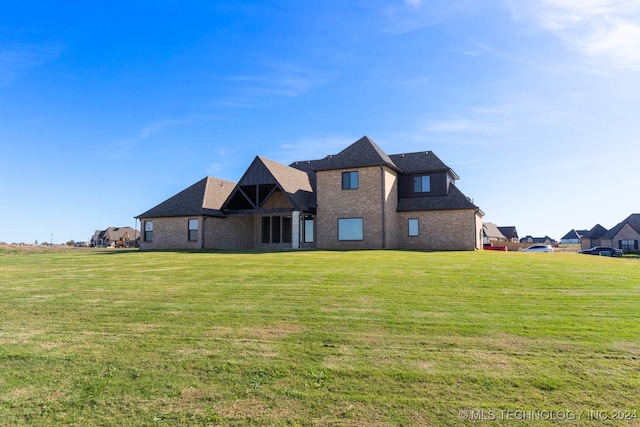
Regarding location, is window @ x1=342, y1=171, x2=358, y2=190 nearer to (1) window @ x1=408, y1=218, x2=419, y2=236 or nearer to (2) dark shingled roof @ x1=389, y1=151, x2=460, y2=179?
(2) dark shingled roof @ x1=389, y1=151, x2=460, y2=179

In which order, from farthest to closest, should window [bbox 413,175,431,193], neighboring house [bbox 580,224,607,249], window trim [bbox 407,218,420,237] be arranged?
neighboring house [bbox 580,224,607,249] → window [bbox 413,175,431,193] → window trim [bbox 407,218,420,237]

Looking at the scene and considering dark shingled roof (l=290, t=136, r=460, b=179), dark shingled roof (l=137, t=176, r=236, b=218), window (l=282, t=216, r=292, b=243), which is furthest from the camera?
window (l=282, t=216, r=292, b=243)

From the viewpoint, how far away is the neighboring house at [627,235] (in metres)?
55.8

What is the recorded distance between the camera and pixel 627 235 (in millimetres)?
56688

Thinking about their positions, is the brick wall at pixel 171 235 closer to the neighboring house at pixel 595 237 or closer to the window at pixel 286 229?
the window at pixel 286 229

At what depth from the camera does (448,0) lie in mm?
13008

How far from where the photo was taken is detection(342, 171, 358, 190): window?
2808 centimetres

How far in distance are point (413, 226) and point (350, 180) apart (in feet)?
20.4

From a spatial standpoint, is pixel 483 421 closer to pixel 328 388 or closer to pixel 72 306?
pixel 328 388

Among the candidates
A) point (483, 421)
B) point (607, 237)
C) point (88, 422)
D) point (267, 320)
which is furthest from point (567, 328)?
point (607, 237)

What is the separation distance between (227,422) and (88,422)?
1603mm

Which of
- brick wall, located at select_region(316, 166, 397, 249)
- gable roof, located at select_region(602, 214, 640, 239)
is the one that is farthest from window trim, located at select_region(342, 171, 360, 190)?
gable roof, located at select_region(602, 214, 640, 239)

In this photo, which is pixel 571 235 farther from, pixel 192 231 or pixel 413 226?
pixel 192 231

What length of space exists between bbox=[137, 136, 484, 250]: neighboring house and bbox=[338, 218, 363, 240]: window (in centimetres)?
7
